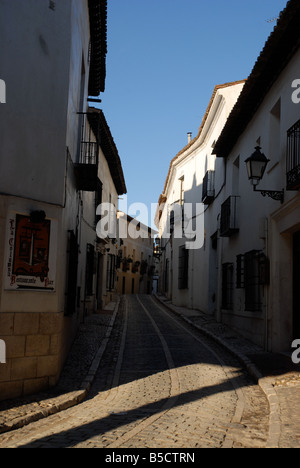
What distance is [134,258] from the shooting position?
1937 inches

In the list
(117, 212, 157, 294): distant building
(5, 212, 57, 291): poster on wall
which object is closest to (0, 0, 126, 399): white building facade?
(5, 212, 57, 291): poster on wall

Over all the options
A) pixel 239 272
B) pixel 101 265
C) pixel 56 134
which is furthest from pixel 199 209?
pixel 56 134

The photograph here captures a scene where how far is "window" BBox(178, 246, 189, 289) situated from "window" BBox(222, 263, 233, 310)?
296 inches

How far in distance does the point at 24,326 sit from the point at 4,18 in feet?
14.5

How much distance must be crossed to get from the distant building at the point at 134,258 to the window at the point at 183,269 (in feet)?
59.9

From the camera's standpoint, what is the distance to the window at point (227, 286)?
1508 centimetres

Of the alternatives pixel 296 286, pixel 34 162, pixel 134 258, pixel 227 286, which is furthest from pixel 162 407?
pixel 134 258

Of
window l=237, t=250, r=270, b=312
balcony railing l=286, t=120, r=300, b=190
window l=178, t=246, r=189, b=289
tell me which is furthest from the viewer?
window l=178, t=246, r=189, b=289

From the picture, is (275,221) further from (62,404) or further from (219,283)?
(219,283)

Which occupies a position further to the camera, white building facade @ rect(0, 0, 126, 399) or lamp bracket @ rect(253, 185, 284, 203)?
lamp bracket @ rect(253, 185, 284, 203)

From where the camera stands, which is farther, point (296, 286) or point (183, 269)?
point (183, 269)

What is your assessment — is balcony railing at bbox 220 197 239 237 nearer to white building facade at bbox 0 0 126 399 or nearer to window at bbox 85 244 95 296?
window at bbox 85 244 95 296

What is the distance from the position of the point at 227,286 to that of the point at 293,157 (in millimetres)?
7116

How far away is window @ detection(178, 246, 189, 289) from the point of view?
23634 millimetres
